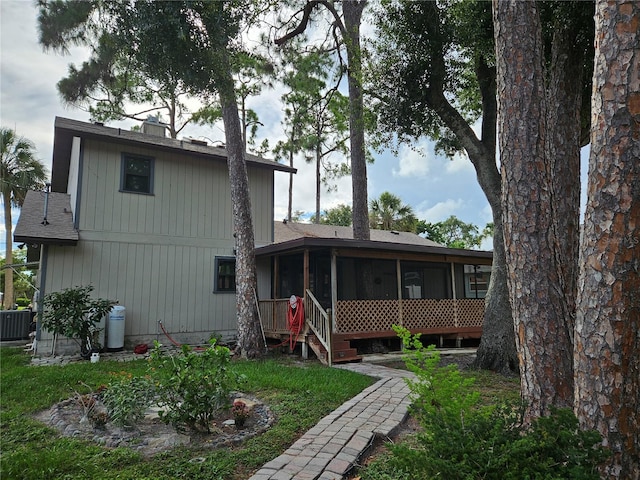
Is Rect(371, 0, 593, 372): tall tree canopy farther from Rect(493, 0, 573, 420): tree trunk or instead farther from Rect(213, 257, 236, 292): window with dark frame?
Rect(213, 257, 236, 292): window with dark frame

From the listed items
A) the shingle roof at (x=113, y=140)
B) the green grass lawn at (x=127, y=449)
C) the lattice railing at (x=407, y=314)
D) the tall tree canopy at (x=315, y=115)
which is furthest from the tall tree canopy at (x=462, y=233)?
the green grass lawn at (x=127, y=449)

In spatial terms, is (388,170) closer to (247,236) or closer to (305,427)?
(247,236)

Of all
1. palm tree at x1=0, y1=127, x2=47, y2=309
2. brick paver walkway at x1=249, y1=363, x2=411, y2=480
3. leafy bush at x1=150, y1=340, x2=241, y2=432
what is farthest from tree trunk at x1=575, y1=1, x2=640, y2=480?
palm tree at x1=0, y1=127, x2=47, y2=309

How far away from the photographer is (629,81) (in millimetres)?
2408

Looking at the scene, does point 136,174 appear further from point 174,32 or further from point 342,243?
point 342,243

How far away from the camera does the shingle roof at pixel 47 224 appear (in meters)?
8.27

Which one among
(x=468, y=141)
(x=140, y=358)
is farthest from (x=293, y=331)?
(x=468, y=141)

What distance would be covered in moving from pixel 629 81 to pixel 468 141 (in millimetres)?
6152

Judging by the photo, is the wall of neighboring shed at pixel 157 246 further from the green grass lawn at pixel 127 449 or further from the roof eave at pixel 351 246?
the green grass lawn at pixel 127 449

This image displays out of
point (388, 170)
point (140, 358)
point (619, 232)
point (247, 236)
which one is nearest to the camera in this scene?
point (619, 232)

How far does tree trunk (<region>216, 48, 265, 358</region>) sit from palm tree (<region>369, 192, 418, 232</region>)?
16.5 m

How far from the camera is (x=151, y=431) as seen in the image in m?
3.94

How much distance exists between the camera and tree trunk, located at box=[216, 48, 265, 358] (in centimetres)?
856

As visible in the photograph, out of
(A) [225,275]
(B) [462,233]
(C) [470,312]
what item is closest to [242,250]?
(A) [225,275]
